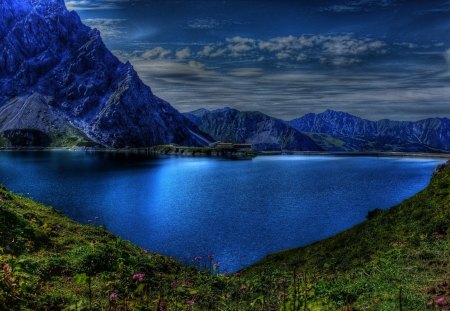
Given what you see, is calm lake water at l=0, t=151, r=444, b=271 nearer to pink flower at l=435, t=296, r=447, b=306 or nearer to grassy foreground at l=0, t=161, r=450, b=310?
grassy foreground at l=0, t=161, r=450, b=310

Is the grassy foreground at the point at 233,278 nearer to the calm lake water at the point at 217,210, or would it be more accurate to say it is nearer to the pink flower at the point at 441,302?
the pink flower at the point at 441,302

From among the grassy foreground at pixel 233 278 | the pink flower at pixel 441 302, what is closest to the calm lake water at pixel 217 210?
the grassy foreground at pixel 233 278

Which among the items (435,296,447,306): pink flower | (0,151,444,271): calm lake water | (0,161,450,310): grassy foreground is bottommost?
(0,151,444,271): calm lake water

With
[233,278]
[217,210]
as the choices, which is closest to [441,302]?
[233,278]

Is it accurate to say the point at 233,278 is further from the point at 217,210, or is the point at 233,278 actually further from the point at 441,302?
the point at 217,210

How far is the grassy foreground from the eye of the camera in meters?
15.3

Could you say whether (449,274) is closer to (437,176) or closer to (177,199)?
(437,176)

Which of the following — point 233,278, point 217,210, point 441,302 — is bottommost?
point 217,210

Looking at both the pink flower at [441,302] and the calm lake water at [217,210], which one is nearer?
the pink flower at [441,302]

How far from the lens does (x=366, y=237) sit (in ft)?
116

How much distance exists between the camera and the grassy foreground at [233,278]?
15.3 metres

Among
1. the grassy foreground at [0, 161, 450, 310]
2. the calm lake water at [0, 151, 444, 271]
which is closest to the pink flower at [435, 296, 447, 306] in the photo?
the grassy foreground at [0, 161, 450, 310]

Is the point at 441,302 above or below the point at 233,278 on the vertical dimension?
above

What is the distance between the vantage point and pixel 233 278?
2717 cm
